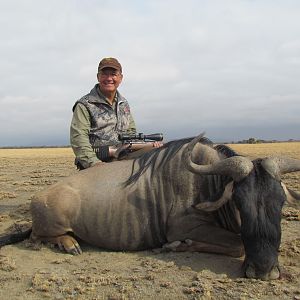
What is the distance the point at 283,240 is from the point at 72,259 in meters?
3.16

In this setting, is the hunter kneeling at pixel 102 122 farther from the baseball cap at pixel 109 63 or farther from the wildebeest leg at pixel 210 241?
the wildebeest leg at pixel 210 241

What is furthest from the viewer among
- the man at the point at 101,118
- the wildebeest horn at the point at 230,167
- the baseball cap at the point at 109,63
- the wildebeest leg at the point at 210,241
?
the baseball cap at the point at 109,63

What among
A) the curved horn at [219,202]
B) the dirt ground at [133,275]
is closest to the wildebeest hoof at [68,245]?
the dirt ground at [133,275]

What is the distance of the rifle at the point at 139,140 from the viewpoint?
7938 millimetres

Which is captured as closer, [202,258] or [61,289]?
[61,289]

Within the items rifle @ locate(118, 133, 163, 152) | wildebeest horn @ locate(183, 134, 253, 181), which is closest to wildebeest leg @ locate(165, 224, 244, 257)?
wildebeest horn @ locate(183, 134, 253, 181)

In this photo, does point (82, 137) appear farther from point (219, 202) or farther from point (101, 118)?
point (219, 202)

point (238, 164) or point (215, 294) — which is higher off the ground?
point (238, 164)

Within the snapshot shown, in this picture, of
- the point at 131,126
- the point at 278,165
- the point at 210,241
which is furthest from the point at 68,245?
the point at 131,126

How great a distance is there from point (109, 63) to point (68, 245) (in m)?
3.40

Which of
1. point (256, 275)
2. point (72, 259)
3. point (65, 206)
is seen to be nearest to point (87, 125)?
point (65, 206)

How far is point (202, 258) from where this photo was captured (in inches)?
233

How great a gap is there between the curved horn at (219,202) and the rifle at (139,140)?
2.48m

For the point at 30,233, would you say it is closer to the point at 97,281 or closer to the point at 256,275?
the point at 97,281
